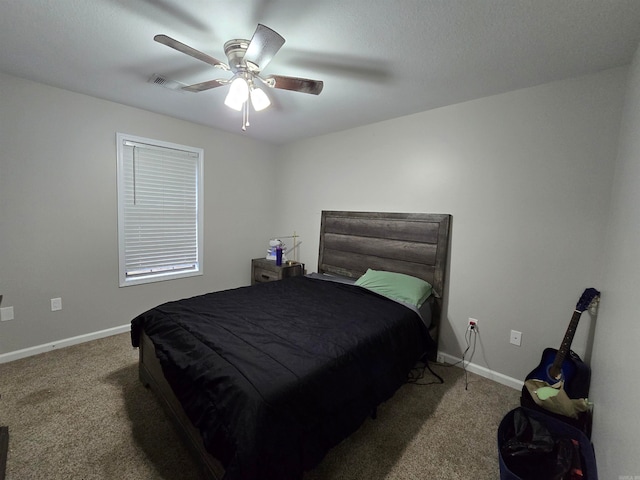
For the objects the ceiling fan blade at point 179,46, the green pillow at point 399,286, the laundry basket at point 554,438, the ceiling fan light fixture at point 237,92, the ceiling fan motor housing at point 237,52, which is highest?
the ceiling fan motor housing at point 237,52

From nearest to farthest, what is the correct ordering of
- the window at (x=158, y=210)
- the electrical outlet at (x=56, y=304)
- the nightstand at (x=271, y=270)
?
the electrical outlet at (x=56, y=304) → the window at (x=158, y=210) → the nightstand at (x=271, y=270)

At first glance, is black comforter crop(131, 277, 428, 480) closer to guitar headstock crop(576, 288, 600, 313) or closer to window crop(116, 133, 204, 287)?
guitar headstock crop(576, 288, 600, 313)

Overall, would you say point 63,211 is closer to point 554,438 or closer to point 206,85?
point 206,85

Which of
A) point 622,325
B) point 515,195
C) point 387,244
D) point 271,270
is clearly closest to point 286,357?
point 622,325

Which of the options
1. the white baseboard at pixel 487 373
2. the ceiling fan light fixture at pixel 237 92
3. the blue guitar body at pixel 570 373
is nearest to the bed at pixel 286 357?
the white baseboard at pixel 487 373

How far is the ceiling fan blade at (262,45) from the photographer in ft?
4.09

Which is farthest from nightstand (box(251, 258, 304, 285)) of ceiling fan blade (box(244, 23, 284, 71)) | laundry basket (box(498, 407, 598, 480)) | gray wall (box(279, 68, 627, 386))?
laundry basket (box(498, 407, 598, 480))

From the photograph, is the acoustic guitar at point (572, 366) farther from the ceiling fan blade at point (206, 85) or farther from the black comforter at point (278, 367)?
the ceiling fan blade at point (206, 85)

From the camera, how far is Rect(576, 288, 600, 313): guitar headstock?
70.7 inches

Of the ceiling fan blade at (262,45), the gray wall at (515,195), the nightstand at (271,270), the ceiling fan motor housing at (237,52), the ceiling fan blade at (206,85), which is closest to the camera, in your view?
the ceiling fan blade at (262,45)

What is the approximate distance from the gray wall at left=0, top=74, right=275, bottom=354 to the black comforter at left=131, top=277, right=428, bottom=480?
116 cm

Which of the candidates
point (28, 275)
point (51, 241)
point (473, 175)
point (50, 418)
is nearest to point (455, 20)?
point (473, 175)

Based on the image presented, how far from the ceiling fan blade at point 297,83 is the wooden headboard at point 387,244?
5.20 feet

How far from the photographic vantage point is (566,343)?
182 cm
